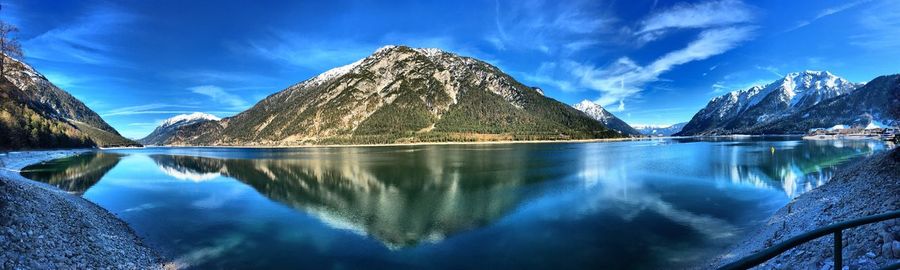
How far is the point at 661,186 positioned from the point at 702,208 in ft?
36.7

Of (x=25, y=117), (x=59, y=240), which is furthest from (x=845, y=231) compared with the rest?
(x=25, y=117)

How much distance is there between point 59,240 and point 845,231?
28091mm

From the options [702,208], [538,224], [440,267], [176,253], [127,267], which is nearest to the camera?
[127,267]

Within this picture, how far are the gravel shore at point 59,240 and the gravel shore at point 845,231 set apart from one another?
20316 mm

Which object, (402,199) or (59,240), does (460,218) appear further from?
(59,240)

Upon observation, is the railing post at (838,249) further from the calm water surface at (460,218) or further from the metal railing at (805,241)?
the calm water surface at (460,218)

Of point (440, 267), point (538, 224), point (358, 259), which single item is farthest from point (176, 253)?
point (538, 224)

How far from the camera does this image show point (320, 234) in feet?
72.8

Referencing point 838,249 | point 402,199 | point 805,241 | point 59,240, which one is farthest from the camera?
point 402,199

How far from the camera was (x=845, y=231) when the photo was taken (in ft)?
44.2

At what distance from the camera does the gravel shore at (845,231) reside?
32.0 feet

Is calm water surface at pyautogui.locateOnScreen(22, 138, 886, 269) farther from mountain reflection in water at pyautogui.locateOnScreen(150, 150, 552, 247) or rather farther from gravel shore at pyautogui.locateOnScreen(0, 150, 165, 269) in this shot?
gravel shore at pyautogui.locateOnScreen(0, 150, 165, 269)

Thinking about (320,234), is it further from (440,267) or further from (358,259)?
(440,267)

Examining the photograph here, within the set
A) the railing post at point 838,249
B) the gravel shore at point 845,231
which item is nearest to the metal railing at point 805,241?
the railing post at point 838,249
